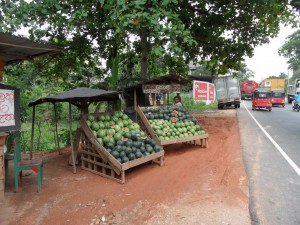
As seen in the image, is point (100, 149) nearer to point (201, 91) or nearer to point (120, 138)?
point (120, 138)

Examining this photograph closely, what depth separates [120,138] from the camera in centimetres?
693

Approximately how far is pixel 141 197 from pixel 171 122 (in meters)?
3.83

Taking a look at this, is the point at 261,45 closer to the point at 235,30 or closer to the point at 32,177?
the point at 235,30

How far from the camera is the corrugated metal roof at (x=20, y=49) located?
14.9ft

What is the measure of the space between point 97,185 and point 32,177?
1.76 metres

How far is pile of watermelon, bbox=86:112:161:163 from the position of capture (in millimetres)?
6512

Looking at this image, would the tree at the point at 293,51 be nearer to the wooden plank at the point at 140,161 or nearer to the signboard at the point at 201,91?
the signboard at the point at 201,91

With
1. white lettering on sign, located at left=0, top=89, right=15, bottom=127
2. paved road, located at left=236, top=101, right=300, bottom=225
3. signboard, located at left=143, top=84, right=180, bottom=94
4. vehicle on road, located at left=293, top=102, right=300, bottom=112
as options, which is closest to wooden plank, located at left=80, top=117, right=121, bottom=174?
white lettering on sign, located at left=0, top=89, right=15, bottom=127

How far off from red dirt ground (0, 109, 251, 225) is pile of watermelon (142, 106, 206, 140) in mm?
940

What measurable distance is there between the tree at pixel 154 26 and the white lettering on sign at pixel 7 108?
3578 mm

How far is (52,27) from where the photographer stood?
11.9m

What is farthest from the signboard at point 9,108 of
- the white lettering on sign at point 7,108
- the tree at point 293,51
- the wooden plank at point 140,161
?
the tree at point 293,51

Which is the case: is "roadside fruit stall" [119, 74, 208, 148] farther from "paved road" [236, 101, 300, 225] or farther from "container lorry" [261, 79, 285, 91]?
"container lorry" [261, 79, 285, 91]

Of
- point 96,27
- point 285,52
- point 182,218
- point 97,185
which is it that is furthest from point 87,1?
point 285,52
